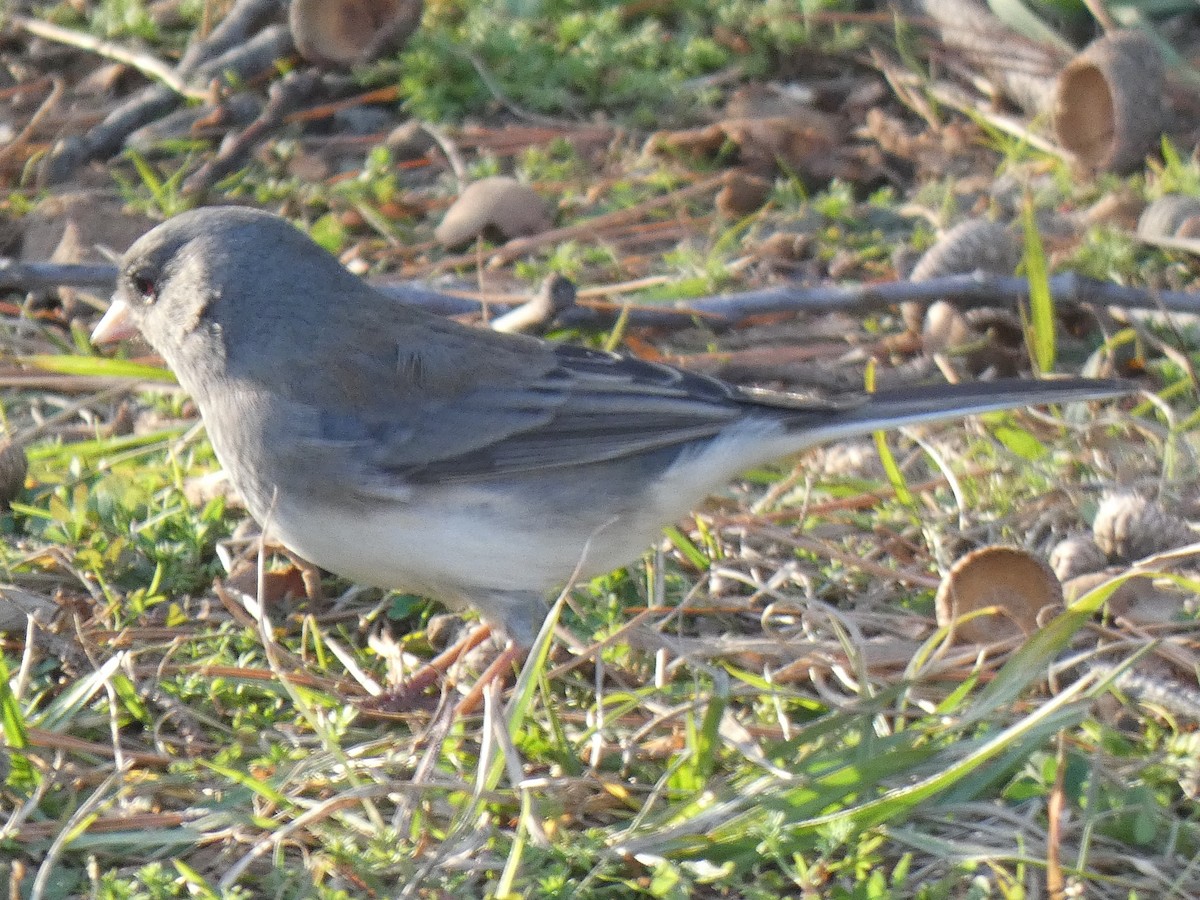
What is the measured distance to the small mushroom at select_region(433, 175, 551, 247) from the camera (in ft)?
14.5

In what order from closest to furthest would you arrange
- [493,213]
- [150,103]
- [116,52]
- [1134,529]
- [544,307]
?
[1134,529], [544,307], [493,213], [150,103], [116,52]

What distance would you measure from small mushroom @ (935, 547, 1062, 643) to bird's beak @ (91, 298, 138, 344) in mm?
1766

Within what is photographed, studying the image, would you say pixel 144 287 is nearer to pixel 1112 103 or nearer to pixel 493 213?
pixel 493 213

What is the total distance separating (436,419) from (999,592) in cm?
109

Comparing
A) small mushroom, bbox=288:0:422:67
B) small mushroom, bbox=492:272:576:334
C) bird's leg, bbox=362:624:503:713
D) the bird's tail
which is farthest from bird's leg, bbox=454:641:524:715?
small mushroom, bbox=288:0:422:67

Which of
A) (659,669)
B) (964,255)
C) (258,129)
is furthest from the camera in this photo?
(258,129)

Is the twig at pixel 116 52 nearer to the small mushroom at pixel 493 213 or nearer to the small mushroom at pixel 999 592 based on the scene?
the small mushroom at pixel 493 213

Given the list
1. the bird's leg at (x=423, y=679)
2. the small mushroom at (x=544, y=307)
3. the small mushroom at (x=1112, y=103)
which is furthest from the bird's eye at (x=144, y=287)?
the small mushroom at (x=1112, y=103)

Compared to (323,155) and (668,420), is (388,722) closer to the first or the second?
(668,420)

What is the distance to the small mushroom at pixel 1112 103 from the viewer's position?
4.41 meters

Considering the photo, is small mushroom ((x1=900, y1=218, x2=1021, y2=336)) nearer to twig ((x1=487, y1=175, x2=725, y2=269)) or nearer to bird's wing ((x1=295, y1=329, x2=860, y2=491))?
twig ((x1=487, y1=175, x2=725, y2=269))

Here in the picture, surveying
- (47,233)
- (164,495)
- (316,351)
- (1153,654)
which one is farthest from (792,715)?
(47,233)

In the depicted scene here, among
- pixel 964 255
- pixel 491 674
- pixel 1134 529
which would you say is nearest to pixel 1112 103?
pixel 964 255

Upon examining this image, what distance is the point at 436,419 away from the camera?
3014 mm
